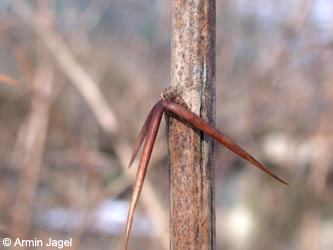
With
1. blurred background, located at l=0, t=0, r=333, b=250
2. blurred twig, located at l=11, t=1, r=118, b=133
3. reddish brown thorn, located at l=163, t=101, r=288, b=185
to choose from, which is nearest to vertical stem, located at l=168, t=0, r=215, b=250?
reddish brown thorn, located at l=163, t=101, r=288, b=185

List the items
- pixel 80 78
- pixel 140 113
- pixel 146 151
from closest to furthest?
pixel 146 151, pixel 80 78, pixel 140 113

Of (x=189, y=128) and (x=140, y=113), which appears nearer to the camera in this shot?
(x=189, y=128)

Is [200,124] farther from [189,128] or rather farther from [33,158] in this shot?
[33,158]

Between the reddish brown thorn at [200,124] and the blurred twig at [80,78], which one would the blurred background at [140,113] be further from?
the reddish brown thorn at [200,124]

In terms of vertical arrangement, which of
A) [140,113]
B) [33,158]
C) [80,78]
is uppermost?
[140,113]

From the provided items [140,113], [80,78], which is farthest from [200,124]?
[140,113]

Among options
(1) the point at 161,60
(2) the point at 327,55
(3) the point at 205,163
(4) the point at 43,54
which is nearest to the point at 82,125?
(1) the point at 161,60

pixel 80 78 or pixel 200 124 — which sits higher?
pixel 80 78

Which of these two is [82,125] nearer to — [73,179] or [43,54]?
[73,179]
